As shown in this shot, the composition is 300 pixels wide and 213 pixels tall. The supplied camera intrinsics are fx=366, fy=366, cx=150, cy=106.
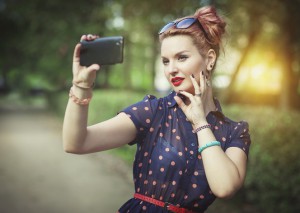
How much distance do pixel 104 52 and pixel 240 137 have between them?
92cm

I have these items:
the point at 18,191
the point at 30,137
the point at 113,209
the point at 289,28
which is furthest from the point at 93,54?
the point at 30,137

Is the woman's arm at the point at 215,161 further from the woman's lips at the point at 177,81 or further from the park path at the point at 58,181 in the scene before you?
the park path at the point at 58,181

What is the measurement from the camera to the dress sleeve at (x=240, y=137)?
1996 millimetres

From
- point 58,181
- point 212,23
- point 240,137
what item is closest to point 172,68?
point 212,23

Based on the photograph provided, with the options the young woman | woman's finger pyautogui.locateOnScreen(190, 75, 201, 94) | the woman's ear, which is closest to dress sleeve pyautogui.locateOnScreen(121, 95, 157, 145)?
the young woman

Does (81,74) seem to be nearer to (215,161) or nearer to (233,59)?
(215,161)

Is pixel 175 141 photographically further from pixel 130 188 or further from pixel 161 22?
pixel 161 22

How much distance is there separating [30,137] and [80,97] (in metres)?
13.1

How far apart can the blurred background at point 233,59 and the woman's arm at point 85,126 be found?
2.83 feet

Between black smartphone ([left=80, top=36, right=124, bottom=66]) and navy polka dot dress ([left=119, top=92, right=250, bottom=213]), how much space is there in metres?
0.44

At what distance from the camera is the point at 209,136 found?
178 cm

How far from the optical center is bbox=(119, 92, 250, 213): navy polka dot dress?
1.91 m

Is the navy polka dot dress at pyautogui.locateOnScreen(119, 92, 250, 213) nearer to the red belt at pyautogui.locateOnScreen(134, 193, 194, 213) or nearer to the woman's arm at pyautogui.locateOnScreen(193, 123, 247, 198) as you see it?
the red belt at pyautogui.locateOnScreen(134, 193, 194, 213)

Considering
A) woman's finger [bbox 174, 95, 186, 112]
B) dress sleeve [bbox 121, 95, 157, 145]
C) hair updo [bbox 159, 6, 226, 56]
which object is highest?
hair updo [bbox 159, 6, 226, 56]
